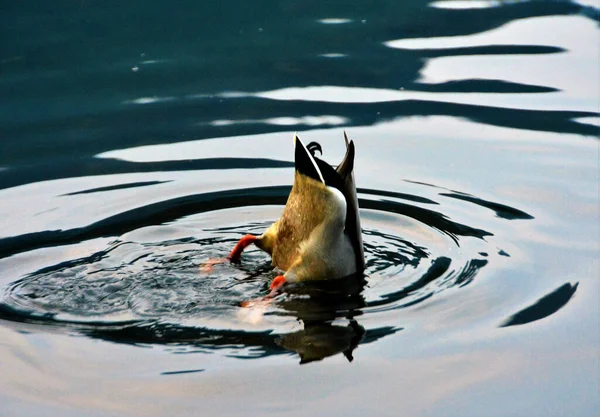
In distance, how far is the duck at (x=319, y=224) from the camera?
5516 millimetres

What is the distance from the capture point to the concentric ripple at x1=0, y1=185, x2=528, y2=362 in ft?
16.5

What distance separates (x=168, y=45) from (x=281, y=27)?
46.0 inches

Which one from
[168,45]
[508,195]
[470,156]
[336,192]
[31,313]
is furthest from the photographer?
[168,45]

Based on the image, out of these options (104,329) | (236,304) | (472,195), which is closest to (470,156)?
(472,195)

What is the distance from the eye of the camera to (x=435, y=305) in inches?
209

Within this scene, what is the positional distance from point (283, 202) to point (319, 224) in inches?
47.2

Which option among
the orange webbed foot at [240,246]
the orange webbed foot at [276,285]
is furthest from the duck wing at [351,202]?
the orange webbed foot at [240,246]

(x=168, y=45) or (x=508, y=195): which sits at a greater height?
(x=168, y=45)

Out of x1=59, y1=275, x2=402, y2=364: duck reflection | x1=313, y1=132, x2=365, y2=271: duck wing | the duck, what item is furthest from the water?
x1=313, y1=132, x2=365, y2=271: duck wing

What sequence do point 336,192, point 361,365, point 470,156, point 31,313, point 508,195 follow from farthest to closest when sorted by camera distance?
point 470,156, point 508,195, point 336,192, point 31,313, point 361,365

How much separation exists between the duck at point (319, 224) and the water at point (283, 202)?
0.12 m

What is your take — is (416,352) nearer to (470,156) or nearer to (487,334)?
(487,334)

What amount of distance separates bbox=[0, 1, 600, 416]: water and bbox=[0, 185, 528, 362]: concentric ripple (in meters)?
0.02

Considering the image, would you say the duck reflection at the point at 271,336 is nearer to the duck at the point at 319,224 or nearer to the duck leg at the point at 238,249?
the duck at the point at 319,224
